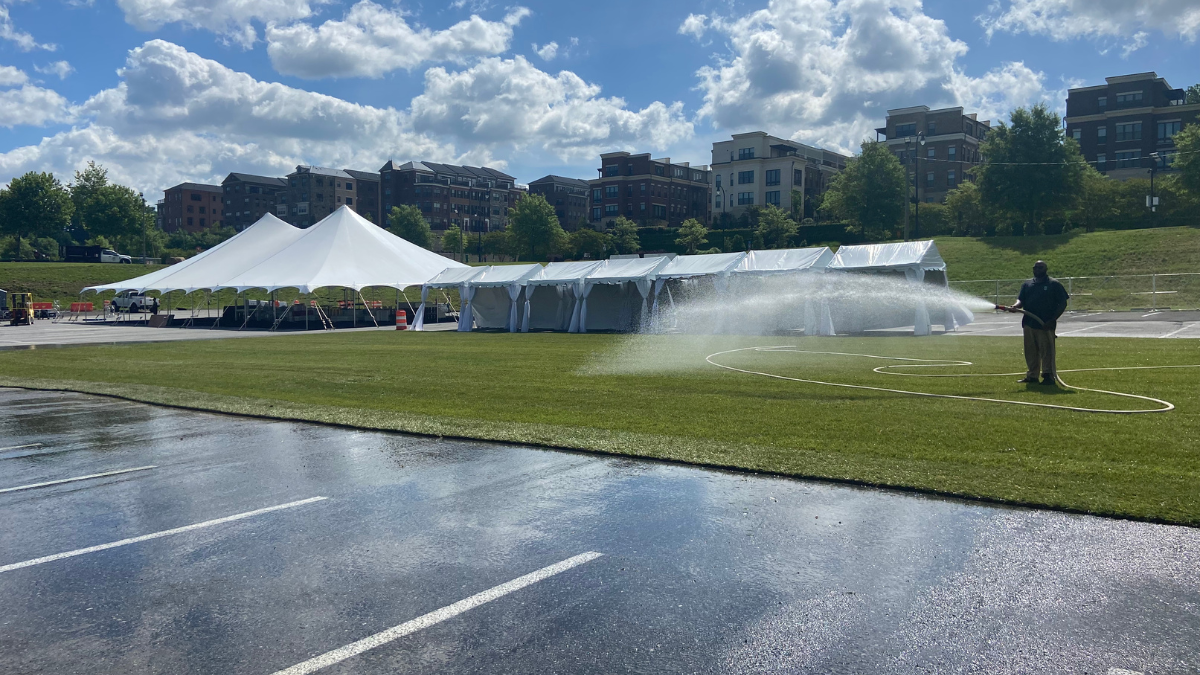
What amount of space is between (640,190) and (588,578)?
12569 centimetres

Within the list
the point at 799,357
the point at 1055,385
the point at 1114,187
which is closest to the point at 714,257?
the point at 799,357

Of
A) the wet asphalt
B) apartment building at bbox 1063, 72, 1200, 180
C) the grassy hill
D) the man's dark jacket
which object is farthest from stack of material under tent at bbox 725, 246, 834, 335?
apartment building at bbox 1063, 72, 1200, 180

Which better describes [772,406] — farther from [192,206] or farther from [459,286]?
[192,206]

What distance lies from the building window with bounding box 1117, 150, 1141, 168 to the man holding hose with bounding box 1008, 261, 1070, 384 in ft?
331

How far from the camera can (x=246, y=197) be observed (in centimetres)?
16712

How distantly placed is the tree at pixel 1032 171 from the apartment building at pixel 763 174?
3695 centimetres

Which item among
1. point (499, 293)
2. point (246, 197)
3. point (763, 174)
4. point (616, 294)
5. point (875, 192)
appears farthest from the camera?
point (246, 197)

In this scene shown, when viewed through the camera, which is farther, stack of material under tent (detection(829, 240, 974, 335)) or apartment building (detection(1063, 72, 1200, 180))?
apartment building (detection(1063, 72, 1200, 180))

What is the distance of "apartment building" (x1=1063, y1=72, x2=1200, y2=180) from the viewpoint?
93938 millimetres

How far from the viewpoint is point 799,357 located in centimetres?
1970

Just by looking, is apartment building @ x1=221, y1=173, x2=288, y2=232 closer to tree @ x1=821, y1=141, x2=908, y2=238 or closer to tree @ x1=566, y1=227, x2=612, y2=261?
tree @ x1=566, y1=227, x2=612, y2=261

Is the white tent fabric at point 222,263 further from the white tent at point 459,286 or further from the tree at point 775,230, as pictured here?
the tree at point 775,230

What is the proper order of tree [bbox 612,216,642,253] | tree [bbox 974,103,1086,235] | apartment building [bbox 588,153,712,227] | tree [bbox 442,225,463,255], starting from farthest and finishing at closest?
1. apartment building [bbox 588,153,712,227]
2. tree [bbox 442,225,463,255]
3. tree [bbox 612,216,642,253]
4. tree [bbox 974,103,1086,235]

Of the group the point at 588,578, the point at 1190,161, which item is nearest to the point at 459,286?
the point at 588,578
